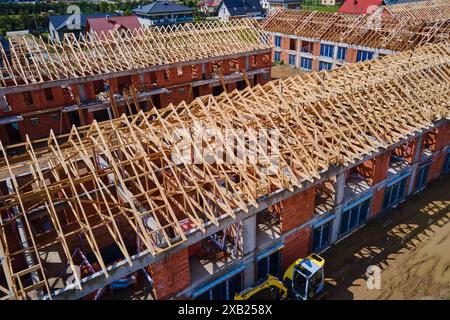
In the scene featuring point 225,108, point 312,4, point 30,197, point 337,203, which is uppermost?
point 312,4

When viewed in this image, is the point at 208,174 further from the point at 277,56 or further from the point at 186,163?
the point at 277,56

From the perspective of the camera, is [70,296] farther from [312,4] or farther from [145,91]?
[312,4]

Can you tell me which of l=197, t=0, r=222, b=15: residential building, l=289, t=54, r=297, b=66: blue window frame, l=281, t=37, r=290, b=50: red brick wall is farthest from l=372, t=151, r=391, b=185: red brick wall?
l=197, t=0, r=222, b=15: residential building

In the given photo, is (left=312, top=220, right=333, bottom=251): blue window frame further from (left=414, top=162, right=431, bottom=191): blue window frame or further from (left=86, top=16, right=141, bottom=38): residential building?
(left=86, top=16, right=141, bottom=38): residential building

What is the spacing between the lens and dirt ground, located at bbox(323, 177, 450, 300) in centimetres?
1772

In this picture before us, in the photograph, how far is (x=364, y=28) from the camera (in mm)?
47719

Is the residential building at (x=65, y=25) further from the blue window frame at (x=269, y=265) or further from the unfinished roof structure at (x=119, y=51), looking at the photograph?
the blue window frame at (x=269, y=265)

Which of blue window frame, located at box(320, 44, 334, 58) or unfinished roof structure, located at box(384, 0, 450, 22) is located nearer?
blue window frame, located at box(320, 44, 334, 58)

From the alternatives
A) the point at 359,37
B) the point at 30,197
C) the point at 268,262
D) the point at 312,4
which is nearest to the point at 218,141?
the point at 268,262

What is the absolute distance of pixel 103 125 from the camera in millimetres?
19250

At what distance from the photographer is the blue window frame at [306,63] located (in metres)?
52.8

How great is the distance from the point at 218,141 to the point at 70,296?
9142 millimetres

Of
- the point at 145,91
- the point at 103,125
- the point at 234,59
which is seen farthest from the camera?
the point at 234,59

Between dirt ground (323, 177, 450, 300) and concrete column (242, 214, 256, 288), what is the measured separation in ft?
13.6
